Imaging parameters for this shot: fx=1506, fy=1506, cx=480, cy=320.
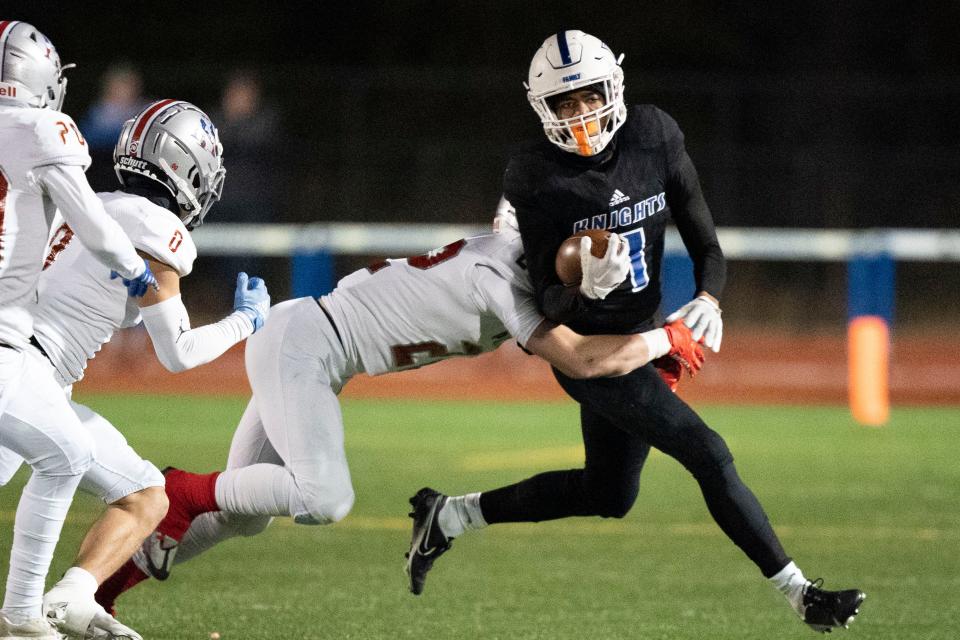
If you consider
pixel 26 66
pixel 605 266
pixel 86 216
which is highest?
pixel 26 66

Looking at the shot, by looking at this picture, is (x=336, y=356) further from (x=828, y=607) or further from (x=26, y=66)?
(x=828, y=607)

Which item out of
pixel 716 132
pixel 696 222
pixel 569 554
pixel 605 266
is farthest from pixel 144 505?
pixel 716 132

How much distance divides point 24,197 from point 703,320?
2009 millimetres

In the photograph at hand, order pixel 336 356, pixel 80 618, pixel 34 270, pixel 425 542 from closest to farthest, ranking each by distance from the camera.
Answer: pixel 34 270 < pixel 80 618 < pixel 336 356 < pixel 425 542

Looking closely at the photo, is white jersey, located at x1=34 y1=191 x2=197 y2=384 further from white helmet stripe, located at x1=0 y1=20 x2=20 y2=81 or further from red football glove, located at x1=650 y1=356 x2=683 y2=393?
red football glove, located at x1=650 y1=356 x2=683 y2=393

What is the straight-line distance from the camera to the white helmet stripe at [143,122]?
14.3ft

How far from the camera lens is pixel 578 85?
454cm

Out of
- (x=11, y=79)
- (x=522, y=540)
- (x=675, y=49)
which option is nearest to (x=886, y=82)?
(x=675, y=49)

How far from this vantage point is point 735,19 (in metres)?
19.8

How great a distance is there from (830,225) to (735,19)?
4482 millimetres

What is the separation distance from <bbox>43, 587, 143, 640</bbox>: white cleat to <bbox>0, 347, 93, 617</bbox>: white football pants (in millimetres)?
Answer: 44

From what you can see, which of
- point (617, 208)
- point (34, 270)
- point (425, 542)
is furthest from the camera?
point (425, 542)

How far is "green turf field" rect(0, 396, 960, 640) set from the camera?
4816 mm

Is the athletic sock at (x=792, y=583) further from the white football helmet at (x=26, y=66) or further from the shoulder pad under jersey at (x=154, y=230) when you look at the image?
the white football helmet at (x=26, y=66)
